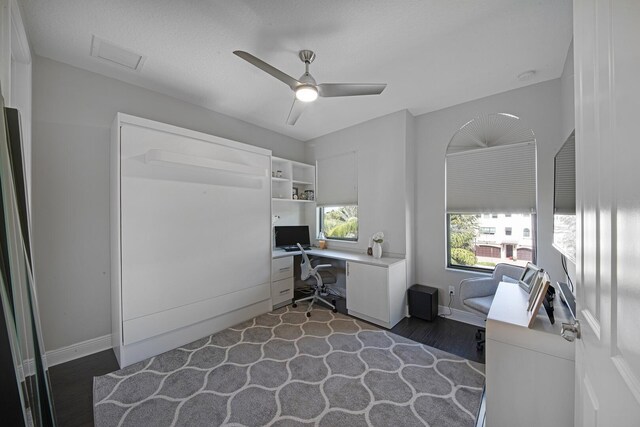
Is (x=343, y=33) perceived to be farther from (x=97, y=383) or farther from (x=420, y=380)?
(x=97, y=383)

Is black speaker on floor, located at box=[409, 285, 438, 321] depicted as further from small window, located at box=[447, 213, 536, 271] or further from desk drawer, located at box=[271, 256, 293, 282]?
desk drawer, located at box=[271, 256, 293, 282]

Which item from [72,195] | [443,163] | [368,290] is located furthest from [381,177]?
[72,195]

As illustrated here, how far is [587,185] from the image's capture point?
2.50ft

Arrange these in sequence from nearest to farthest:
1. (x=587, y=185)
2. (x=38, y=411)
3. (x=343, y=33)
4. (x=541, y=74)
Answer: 1. (x=587, y=185)
2. (x=38, y=411)
3. (x=343, y=33)
4. (x=541, y=74)

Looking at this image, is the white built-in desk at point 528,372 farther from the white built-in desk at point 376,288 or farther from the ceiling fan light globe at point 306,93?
the ceiling fan light globe at point 306,93

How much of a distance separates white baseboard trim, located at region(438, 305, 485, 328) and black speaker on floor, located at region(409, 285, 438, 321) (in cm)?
11

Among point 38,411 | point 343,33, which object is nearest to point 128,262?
point 38,411

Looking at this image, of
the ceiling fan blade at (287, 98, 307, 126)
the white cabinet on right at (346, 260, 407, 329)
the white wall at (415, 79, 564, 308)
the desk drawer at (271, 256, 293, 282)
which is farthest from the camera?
the desk drawer at (271, 256, 293, 282)

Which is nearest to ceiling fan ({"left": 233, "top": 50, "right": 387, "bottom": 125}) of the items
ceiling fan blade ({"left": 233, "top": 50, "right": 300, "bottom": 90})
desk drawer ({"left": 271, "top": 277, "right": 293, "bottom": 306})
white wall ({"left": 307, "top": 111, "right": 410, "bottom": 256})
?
ceiling fan blade ({"left": 233, "top": 50, "right": 300, "bottom": 90})

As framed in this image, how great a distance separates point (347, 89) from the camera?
6.82 feet

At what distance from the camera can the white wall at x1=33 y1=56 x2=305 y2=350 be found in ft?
7.00

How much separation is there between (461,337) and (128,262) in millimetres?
3439

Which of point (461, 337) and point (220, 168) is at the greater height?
point (220, 168)

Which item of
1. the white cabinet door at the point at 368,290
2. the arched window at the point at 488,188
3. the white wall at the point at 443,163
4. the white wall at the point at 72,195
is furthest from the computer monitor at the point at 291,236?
the arched window at the point at 488,188
